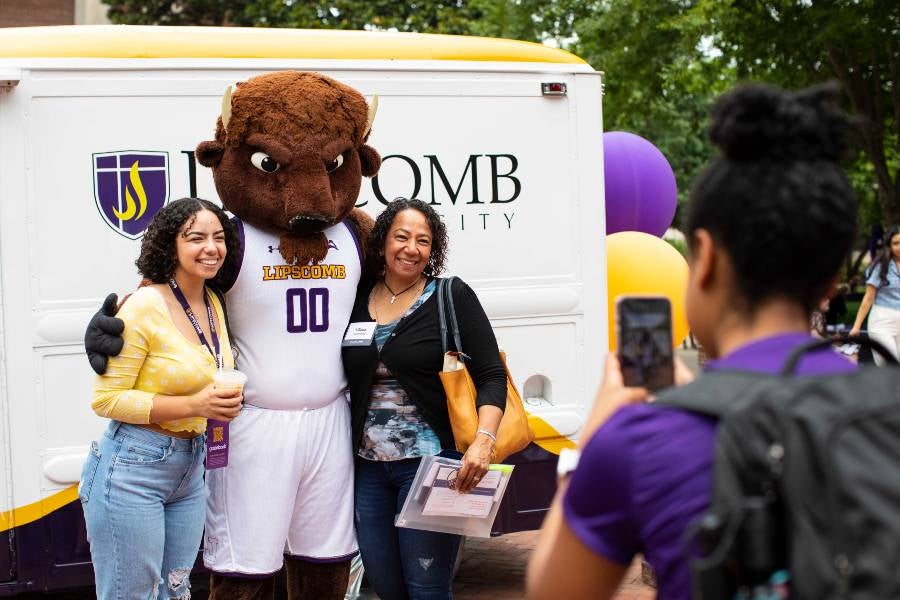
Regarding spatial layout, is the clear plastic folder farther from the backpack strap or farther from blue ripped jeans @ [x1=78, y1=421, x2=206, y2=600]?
the backpack strap

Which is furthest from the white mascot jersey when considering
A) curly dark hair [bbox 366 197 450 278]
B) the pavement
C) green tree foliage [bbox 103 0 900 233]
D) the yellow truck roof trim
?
green tree foliage [bbox 103 0 900 233]

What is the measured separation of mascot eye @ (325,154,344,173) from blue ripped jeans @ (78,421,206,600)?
3.52ft

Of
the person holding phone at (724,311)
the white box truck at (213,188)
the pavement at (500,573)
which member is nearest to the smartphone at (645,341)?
the person holding phone at (724,311)

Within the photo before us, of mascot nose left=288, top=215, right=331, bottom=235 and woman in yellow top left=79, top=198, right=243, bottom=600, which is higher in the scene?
mascot nose left=288, top=215, right=331, bottom=235

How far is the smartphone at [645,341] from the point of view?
5.97 ft

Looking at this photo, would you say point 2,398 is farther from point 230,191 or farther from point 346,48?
point 346,48

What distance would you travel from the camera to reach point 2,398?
4453mm

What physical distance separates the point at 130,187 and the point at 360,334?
1.33 m

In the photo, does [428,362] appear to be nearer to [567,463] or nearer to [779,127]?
[567,463]

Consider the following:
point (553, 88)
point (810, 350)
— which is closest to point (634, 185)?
point (553, 88)

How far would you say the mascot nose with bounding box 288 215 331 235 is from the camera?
387 centimetres

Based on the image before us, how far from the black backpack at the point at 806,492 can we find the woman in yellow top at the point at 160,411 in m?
2.24

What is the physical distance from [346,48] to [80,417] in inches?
74.9

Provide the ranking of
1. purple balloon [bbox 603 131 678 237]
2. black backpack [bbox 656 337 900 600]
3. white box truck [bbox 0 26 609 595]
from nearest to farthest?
1. black backpack [bbox 656 337 900 600]
2. white box truck [bbox 0 26 609 595]
3. purple balloon [bbox 603 131 678 237]
